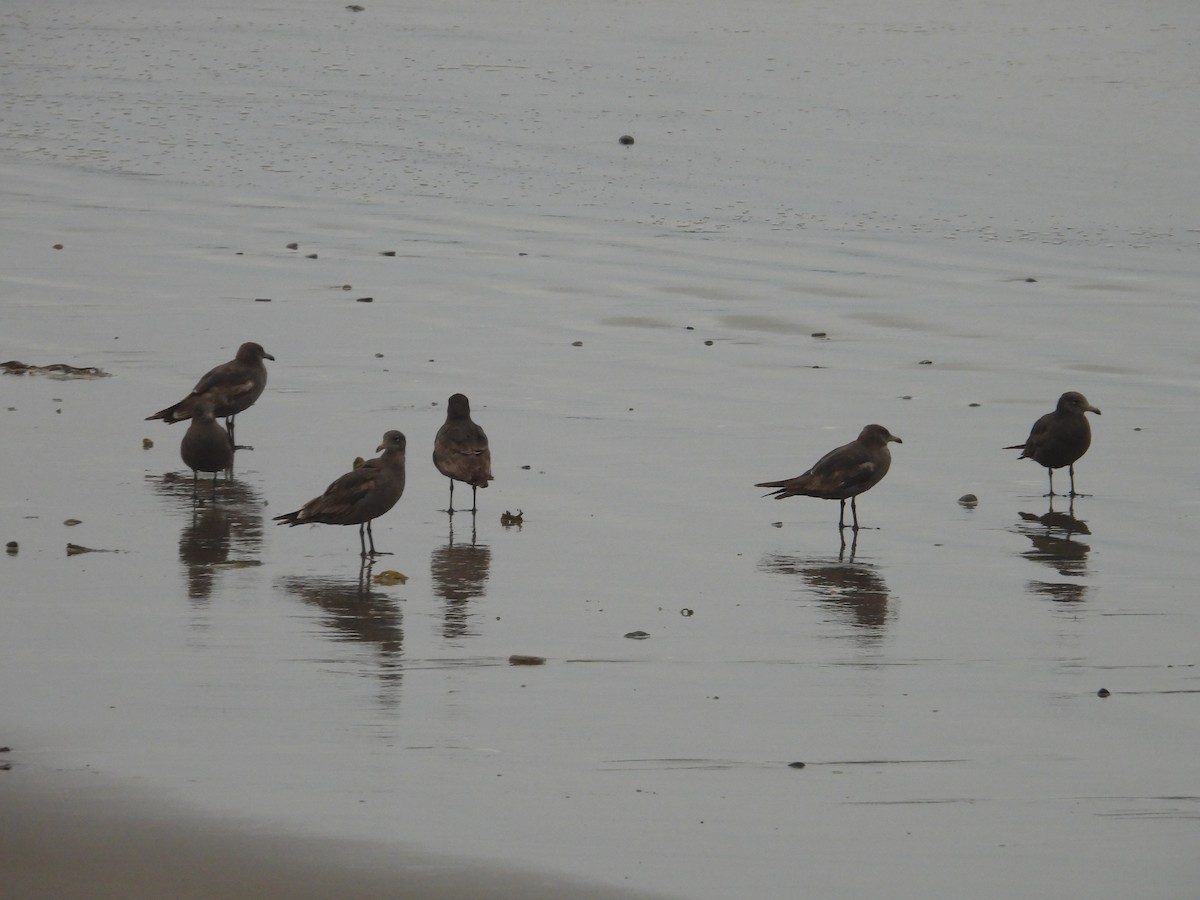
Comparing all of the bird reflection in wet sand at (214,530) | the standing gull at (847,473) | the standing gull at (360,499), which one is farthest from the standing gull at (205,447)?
the standing gull at (847,473)

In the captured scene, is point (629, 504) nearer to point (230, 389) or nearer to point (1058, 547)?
point (1058, 547)

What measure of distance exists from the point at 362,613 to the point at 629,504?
2.62m

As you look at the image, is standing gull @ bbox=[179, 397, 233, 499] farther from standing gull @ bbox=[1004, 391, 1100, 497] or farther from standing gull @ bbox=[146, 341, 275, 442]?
standing gull @ bbox=[1004, 391, 1100, 497]

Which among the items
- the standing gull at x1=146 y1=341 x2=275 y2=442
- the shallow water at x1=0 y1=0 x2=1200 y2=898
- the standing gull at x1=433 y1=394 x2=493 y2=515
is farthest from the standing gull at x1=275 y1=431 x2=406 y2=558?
the standing gull at x1=146 y1=341 x2=275 y2=442

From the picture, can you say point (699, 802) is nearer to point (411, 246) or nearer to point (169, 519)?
point (169, 519)

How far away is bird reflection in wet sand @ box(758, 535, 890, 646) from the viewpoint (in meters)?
8.54

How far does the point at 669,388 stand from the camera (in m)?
13.8

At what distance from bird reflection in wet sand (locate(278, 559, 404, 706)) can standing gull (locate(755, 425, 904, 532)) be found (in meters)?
2.70

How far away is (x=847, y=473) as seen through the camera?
10500mm

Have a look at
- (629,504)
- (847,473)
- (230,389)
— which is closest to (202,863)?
(629,504)

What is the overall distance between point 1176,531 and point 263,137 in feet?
64.9

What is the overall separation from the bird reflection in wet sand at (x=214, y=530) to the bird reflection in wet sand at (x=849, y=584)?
2.79m

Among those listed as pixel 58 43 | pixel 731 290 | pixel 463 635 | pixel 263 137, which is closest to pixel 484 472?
pixel 463 635

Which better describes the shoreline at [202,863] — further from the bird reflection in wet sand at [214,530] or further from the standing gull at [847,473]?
the standing gull at [847,473]
